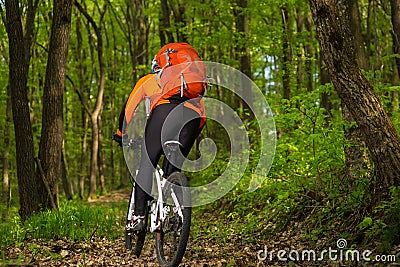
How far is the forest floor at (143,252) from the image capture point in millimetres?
5449

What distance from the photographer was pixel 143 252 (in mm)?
6738

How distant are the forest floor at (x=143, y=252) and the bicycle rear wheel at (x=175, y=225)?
405 millimetres

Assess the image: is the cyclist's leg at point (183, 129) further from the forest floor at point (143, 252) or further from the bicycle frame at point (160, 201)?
the forest floor at point (143, 252)

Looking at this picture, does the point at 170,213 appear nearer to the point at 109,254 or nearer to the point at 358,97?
the point at 109,254

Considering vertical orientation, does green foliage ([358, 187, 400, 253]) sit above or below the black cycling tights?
below

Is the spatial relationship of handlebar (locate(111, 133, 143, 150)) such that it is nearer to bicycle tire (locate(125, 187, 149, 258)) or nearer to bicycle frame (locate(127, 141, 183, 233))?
bicycle frame (locate(127, 141, 183, 233))

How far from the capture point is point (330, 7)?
497 centimetres

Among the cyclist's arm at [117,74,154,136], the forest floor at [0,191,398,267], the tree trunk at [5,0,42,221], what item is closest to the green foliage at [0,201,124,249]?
the forest floor at [0,191,398,267]

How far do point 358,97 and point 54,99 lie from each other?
6.86 metres

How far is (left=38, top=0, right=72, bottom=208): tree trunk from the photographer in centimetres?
973

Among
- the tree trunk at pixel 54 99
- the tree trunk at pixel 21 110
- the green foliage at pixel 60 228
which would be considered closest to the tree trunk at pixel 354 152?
the green foliage at pixel 60 228

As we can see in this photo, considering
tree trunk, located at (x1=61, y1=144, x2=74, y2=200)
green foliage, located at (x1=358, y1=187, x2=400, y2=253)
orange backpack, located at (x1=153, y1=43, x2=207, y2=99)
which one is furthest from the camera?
tree trunk, located at (x1=61, y1=144, x2=74, y2=200)

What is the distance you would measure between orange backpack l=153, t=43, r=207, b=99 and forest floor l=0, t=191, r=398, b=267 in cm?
191

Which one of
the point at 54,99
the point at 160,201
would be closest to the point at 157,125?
the point at 160,201
